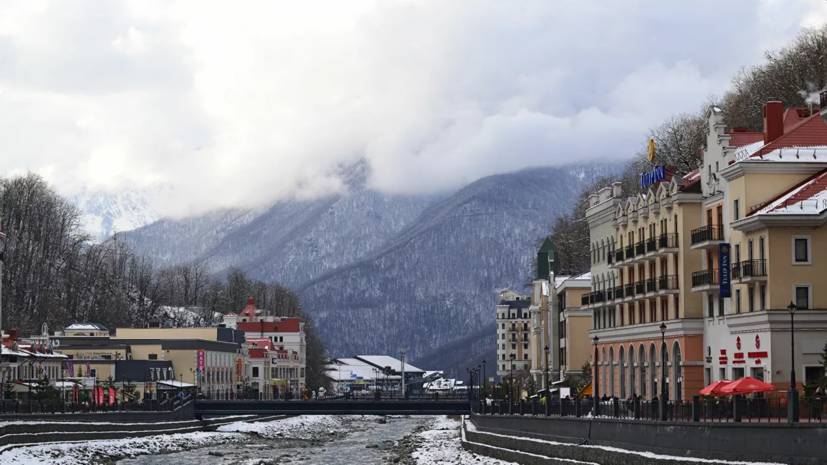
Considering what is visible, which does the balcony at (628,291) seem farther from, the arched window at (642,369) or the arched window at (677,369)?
the arched window at (677,369)

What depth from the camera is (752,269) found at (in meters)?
85.7

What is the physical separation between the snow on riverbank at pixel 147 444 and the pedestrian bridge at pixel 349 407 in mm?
2874

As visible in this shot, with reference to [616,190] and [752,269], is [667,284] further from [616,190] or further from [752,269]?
[616,190]

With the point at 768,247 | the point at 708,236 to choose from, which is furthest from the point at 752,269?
the point at 708,236

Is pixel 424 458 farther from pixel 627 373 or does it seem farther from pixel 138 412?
pixel 138 412

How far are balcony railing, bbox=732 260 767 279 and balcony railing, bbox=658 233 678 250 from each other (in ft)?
45.1

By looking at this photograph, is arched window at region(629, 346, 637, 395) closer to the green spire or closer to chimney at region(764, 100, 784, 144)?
chimney at region(764, 100, 784, 144)

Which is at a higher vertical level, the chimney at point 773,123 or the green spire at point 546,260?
the chimney at point 773,123

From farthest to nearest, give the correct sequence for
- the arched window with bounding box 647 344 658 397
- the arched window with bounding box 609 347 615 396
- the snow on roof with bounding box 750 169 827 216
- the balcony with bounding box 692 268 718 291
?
the arched window with bounding box 609 347 615 396 → the arched window with bounding box 647 344 658 397 → the balcony with bounding box 692 268 718 291 → the snow on roof with bounding box 750 169 827 216

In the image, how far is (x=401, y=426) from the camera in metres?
187

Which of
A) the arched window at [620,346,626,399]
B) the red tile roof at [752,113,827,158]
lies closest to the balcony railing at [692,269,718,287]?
the red tile roof at [752,113,827,158]

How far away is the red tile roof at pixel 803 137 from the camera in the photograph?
290 feet

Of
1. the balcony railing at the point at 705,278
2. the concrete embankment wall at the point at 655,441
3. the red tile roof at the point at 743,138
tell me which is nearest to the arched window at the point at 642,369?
the balcony railing at the point at 705,278

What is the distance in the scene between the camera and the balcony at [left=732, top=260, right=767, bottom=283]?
84938mm
